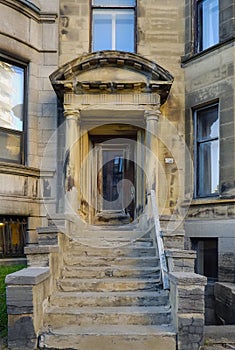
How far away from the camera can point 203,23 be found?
409 inches

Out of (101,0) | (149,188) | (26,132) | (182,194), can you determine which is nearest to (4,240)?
(26,132)

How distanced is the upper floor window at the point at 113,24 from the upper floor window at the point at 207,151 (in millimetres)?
2515

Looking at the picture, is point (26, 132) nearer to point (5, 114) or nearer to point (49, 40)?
point (5, 114)

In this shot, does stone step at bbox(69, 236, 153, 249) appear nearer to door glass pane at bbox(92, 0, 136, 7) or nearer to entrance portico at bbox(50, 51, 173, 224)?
entrance portico at bbox(50, 51, 173, 224)

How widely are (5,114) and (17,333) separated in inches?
Answer: 218

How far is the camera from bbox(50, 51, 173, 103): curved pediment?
9094 mm

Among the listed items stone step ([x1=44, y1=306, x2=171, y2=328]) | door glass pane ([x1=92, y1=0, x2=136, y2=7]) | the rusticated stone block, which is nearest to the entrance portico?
door glass pane ([x1=92, y1=0, x2=136, y2=7])

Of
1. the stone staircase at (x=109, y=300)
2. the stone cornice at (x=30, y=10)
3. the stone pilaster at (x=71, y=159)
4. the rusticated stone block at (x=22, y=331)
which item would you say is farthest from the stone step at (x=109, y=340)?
the stone cornice at (x=30, y=10)

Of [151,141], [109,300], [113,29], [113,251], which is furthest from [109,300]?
[113,29]

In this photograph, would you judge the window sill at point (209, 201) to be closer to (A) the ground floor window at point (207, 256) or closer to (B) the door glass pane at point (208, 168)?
(B) the door glass pane at point (208, 168)

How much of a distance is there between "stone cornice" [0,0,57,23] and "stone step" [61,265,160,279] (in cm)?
596

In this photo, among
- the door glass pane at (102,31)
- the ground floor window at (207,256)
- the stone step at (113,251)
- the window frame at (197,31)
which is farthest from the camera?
the door glass pane at (102,31)

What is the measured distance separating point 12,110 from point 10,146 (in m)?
0.83

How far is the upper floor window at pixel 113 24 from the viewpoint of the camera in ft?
35.1
